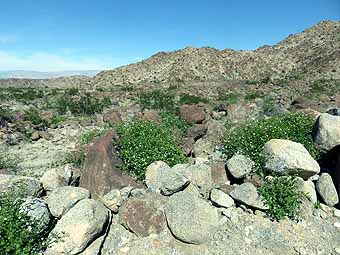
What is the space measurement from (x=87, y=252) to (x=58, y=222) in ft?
1.87

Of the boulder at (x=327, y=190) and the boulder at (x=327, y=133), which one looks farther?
the boulder at (x=327, y=133)

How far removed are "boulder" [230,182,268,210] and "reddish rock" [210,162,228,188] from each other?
51 cm

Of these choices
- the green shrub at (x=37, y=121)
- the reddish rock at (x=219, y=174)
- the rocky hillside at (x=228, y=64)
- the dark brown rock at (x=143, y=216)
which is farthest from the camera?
the rocky hillside at (x=228, y=64)

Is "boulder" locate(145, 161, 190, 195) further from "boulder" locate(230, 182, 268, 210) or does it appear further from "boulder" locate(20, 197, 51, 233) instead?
"boulder" locate(20, 197, 51, 233)

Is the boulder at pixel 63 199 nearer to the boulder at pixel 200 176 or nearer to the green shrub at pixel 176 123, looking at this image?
the boulder at pixel 200 176

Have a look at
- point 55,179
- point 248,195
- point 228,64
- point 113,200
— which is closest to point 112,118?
point 55,179

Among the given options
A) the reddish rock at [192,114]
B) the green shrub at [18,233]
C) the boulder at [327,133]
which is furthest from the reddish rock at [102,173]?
the reddish rock at [192,114]

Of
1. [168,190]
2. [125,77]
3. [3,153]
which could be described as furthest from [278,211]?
[125,77]

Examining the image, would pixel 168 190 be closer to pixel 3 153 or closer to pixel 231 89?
pixel 3 153

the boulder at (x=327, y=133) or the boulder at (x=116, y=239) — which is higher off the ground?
the boulder at (x=327, y=133)

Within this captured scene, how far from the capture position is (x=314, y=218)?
4969mm

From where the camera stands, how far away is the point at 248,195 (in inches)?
199

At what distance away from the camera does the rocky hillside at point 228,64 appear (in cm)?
4422

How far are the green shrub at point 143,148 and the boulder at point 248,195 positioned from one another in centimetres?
156
